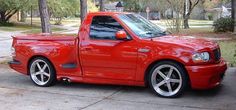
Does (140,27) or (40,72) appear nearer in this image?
(140,27)

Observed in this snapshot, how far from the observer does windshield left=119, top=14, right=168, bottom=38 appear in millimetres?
8164

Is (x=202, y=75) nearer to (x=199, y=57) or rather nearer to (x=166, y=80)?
(x=199, y=57)

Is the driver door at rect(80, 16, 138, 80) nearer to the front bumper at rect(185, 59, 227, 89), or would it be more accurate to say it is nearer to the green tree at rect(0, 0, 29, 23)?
the front bumper at rect(185, 59, 227, 89)

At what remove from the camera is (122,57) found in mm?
8000

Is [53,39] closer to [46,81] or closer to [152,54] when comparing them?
[46,81]

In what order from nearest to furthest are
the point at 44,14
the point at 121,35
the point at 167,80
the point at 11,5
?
1. the point at 167,80
2. the point at 121,35
3. the point at 44,14
4. the point at 11,5

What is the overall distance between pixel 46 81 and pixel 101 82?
1245mm

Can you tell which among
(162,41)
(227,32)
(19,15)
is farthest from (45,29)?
(19,15)

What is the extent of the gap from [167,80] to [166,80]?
0.06ft

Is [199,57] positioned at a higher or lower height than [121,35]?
lower


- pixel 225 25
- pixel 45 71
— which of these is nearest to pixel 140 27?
pixel 45 71

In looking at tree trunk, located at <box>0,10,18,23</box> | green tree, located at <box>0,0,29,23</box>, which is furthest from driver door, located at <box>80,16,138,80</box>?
tree trunk, located at <box>0,10,18,23</box>

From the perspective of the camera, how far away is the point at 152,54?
304 inches

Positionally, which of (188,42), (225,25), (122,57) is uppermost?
(188,42)
